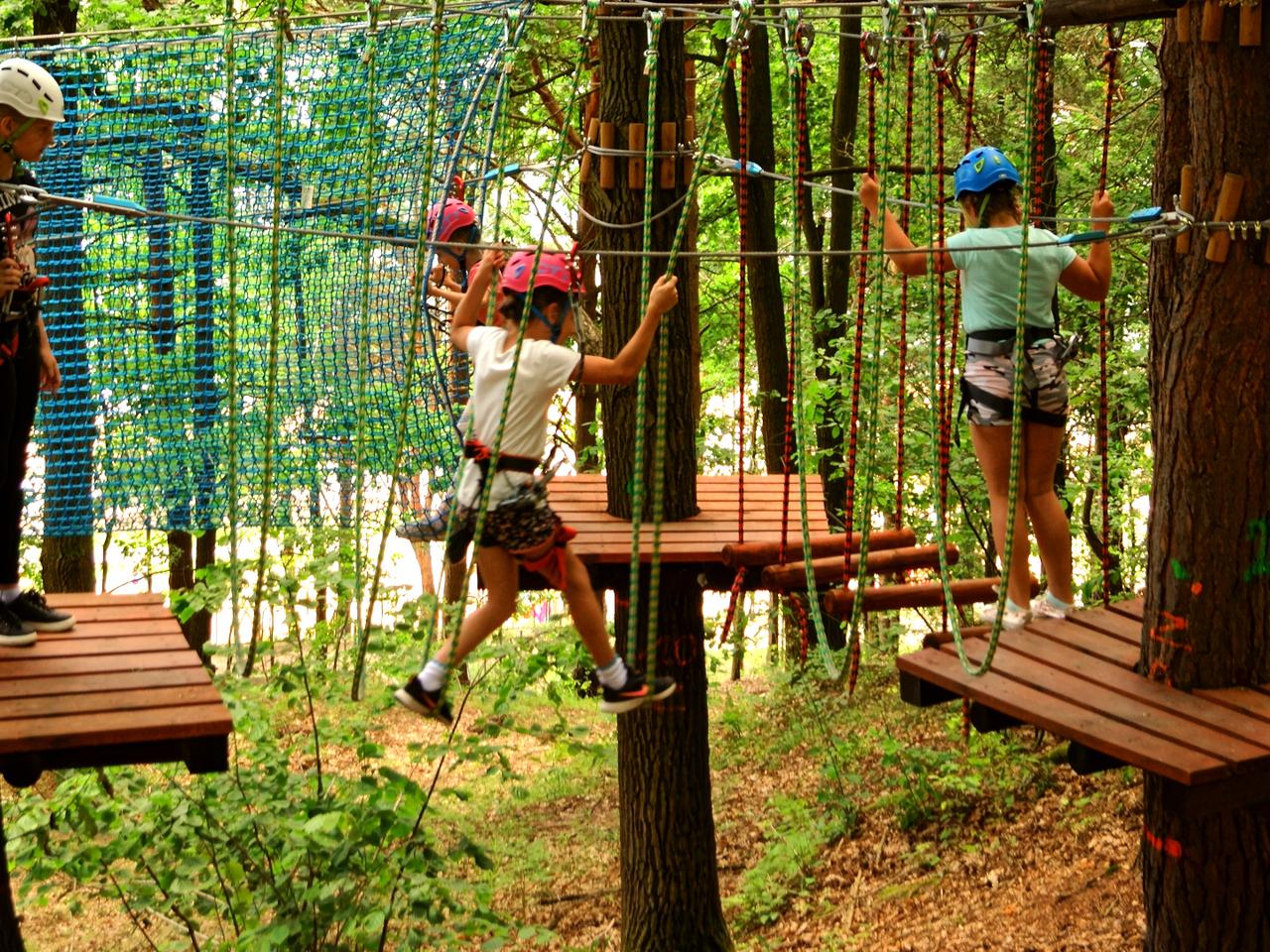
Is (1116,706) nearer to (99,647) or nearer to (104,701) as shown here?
(104,701)

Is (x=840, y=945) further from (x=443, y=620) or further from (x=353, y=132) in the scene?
(x=353, y=132)

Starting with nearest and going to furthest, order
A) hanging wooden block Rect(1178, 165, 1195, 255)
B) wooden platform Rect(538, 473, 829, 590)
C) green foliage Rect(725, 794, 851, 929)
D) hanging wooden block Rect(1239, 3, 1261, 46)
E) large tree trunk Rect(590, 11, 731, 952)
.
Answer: hanging wooden block Rect(1239, 3, 1261, 46), hanging wooden block Rect(1178, 165, 1195, 255), wooden platform Rect(538, 473, 829, 590), large tree trunk Rect(590, 11, 731, 952), green foliage Rect(725, 794, 851, 929)

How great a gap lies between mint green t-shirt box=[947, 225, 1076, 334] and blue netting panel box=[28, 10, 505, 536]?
5.30ft

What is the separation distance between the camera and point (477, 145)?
192 inches

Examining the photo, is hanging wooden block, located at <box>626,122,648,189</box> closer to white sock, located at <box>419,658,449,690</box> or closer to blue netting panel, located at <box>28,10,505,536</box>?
blue netting panel, located at <box>28,10,505,536</box>

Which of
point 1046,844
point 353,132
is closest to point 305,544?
point 353,132

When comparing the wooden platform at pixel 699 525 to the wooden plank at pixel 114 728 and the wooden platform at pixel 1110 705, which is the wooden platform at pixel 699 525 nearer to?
the wooden platform at pixel 1110 705

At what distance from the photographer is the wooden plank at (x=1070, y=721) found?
2.61 metres

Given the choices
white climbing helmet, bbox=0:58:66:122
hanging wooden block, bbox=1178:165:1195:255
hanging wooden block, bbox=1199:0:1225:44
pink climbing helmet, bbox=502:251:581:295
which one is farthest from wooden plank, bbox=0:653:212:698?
hanging wooden block, bbox=1199:0:1225:44

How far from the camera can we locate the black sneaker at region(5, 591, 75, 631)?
Answer: 10.5ft

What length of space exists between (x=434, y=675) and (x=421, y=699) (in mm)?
60

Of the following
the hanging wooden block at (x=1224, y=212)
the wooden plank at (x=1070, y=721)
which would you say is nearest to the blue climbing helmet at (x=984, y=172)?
the hanging wooden block at (x=1224, y=212)

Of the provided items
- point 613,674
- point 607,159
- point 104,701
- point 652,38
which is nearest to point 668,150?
point 607,159

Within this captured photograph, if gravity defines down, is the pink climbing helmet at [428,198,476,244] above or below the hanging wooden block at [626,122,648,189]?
below
